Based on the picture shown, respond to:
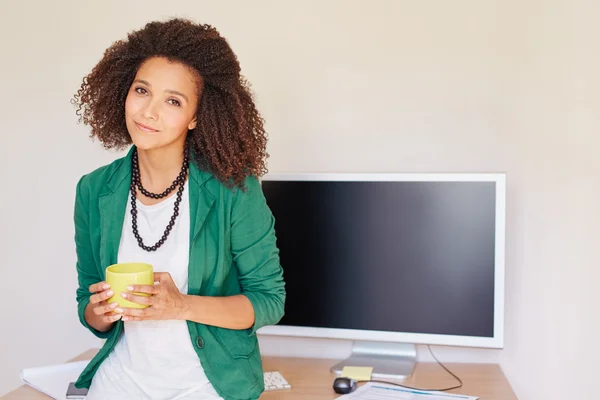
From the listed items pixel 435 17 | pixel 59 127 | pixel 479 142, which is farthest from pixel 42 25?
pixel 479 142

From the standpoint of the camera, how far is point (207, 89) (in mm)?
1562

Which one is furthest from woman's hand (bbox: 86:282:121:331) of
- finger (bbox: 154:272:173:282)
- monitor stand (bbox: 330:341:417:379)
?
monitor stand (bbox: 330:341:417:379)

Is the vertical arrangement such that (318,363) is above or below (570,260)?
below

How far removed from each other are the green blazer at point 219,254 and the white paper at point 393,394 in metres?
0.33

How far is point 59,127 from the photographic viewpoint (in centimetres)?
226

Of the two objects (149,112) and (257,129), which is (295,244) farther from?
(149,112)

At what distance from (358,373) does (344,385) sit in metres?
0.11

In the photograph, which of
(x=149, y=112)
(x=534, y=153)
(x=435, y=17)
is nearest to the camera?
(x=149, y=112)

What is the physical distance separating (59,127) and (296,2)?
0.84m

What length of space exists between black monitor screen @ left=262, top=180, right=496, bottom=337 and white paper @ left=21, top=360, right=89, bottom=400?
58 centimetres

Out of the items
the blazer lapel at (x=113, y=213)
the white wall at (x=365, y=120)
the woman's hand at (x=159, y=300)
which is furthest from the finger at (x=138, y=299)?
the white wall at (x=365, y=120)

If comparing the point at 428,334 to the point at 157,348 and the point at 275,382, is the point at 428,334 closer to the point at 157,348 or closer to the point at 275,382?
the point at 275,382

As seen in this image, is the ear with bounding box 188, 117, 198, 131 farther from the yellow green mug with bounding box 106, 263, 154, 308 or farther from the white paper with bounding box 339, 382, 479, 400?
the white paper with bounding box 339, 382, 479, 400

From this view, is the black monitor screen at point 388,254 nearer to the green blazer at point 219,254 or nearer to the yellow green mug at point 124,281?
the green blazer at point 219,254
